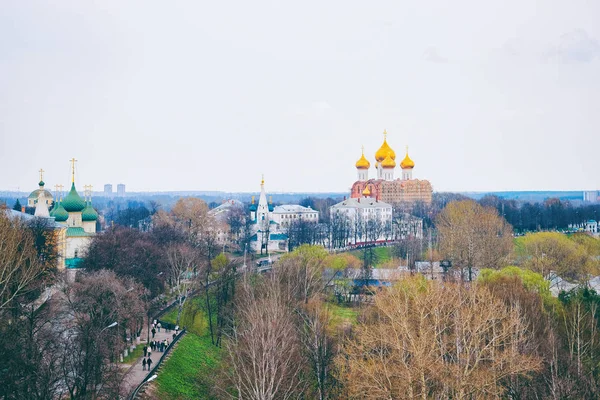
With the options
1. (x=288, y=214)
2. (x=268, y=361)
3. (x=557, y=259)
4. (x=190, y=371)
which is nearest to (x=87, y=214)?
(x=190, y=371)

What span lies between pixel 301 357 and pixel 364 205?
6411cm

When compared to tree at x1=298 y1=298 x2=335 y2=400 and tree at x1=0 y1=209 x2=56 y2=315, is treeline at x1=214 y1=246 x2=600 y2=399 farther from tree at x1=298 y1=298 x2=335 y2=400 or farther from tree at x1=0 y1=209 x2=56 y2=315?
tree at x1=0 y1=209 x2=56 y2=315

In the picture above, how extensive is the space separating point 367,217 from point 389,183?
1883cm

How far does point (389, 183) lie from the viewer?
3954 inches

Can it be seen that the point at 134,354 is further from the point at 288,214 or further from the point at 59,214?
the point at 288,214

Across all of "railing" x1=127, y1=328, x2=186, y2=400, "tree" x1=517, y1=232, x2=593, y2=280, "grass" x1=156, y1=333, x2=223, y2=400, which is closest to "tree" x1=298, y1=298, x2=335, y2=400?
"grass" x1=156, y1=333, x2=223, y2=400

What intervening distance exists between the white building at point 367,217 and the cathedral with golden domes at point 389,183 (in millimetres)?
5477

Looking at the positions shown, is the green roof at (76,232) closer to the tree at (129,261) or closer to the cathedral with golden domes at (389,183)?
the tree at (129,261)

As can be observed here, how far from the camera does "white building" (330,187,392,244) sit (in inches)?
2852

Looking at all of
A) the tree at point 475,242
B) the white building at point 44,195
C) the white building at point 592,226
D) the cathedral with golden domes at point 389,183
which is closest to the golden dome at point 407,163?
the cathedral with golden domes at point 389,183

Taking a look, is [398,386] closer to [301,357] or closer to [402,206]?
[301,357]

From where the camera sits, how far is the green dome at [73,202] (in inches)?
1816

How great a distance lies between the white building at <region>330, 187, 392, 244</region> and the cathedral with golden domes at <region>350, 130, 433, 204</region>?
5.48 m

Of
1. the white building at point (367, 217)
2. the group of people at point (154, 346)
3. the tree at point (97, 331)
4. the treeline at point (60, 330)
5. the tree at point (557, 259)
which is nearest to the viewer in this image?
the treeline at point (60, 330)
